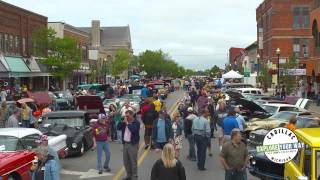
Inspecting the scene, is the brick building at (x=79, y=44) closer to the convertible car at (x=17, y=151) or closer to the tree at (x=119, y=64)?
the tree at (x=119, y=64)

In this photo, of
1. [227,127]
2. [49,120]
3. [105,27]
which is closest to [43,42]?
[49,120]

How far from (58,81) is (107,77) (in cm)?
3580

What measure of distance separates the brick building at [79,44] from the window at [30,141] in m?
55.8

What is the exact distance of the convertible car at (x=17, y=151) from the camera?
1237 centimetres

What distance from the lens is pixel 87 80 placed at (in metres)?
90.6

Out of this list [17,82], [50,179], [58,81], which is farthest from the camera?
[58,81]

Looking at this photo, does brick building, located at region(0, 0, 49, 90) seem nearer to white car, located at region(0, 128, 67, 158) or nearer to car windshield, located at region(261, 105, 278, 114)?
car windshield, located at region(261, 105, 278, 114)

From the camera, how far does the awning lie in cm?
5633

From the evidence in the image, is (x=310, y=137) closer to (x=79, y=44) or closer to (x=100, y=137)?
(x=100, y=137)

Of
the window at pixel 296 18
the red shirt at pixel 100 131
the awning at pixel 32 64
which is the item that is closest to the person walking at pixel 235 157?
the red shirt at pixel 100 131

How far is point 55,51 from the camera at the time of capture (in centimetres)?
5891

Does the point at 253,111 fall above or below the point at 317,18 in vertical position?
below

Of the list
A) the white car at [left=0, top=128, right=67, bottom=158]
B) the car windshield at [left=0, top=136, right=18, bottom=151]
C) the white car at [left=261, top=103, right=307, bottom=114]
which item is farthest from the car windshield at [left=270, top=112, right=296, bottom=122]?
the car windshield at [left=0, top=136, right=18, bottom=151]

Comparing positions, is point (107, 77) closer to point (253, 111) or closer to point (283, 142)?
point (253, 111)
